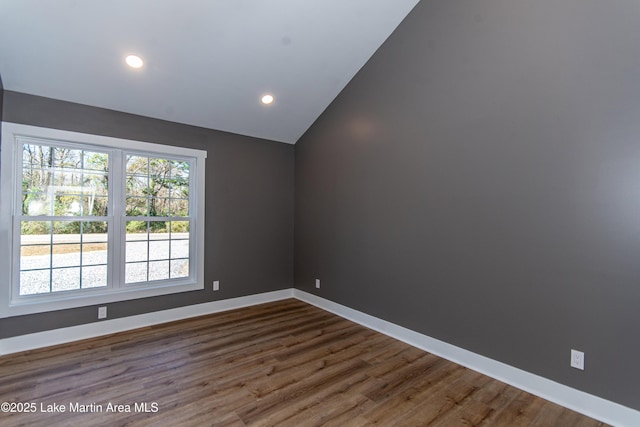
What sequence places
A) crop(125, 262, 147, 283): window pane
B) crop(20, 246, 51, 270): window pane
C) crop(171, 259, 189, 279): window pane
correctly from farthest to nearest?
crop(171, 259, 189, 279): window pane, crop(125, 262, 147, 283): window pane, crop(20, 246, 51, 270): window pane

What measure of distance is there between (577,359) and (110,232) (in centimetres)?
436

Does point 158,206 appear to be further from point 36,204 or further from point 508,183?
point 508,183

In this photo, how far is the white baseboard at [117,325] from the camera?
289 cm

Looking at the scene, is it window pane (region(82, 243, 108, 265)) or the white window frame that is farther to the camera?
window pane (region(82, 243, 108, 265))

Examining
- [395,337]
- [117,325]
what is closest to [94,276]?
[117,325]

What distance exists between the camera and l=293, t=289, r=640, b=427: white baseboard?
1989 mm

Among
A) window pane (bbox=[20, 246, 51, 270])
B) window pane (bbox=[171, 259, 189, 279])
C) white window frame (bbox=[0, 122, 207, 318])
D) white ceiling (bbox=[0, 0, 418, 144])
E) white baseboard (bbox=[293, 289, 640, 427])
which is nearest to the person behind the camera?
white baseboard (bbox=[293, 289, 640, 427])

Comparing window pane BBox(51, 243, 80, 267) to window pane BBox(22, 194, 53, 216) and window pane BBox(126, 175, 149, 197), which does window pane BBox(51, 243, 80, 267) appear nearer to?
window pane BBox(22, 194, 53, 216)

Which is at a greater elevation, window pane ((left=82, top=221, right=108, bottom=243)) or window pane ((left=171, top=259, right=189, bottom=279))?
window pane ((left=82, top=221, right=108, bottom=243))

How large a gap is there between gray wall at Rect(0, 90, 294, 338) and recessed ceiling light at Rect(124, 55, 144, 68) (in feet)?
2.31

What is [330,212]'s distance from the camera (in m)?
4.19

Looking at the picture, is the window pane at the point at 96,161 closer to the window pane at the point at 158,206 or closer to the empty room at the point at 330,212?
the empty room at the point at 330,212

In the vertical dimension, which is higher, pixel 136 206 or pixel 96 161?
pixel 96 161

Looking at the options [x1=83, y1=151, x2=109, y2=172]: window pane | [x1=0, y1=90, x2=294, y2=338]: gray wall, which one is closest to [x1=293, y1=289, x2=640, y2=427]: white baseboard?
[x1=0, y1=90, x2=294, y2=338]: gray wall
